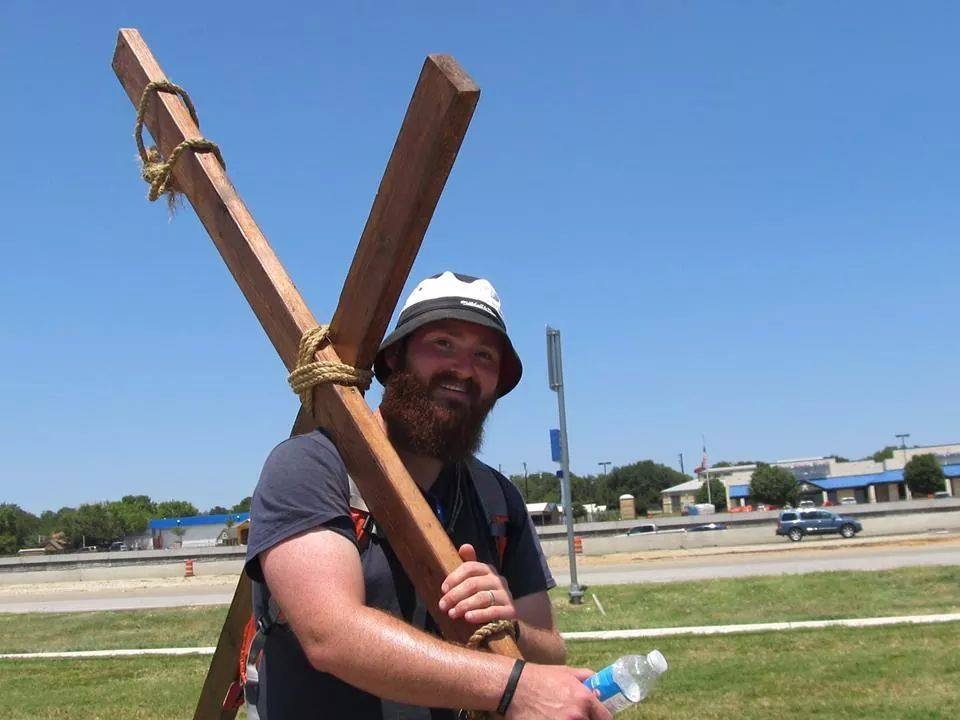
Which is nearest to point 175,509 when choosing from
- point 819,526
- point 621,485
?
point 621,485

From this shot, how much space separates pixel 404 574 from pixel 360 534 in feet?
0.52

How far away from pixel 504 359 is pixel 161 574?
38.1m

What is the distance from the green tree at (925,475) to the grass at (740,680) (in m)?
75.5

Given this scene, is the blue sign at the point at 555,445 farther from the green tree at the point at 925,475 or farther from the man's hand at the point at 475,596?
the green tree at the point at 925,475

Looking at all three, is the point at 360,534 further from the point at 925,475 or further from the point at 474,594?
the point at 925,475

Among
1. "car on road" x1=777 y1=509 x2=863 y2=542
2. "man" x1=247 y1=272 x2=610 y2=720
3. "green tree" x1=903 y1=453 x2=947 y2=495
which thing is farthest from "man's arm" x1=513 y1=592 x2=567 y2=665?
"green tree" x1=903 y1=453 x2=947 y2=495

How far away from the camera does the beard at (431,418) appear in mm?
2480

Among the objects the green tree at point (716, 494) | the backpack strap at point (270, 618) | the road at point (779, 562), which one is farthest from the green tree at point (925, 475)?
the backpack strap at point (270, 618)

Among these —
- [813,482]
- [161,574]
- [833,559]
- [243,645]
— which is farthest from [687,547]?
[813,482]

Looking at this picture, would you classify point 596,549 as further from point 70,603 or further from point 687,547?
point 70,603

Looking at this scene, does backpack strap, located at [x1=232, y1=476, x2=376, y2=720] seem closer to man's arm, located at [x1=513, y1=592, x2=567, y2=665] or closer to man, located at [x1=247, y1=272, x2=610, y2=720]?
man, located at [x1=247, y1=272, x2=610, y2=720]

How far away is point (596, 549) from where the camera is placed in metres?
38.5

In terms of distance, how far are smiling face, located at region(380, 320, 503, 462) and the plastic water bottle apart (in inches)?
31.4

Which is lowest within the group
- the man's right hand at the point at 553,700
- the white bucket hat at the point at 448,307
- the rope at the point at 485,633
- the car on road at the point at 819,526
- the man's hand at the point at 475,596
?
the car on road at the point at 819,526
